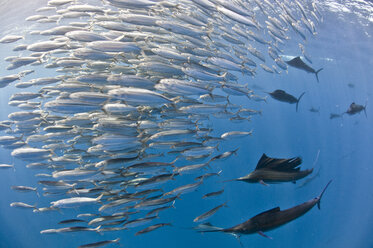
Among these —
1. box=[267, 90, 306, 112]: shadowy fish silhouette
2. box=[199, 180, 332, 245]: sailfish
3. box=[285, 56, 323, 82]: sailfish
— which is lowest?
box=[199, 180, 332, 245]: sailfish

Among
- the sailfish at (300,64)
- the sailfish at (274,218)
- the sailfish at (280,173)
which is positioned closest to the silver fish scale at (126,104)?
the sailfish at (280,173)

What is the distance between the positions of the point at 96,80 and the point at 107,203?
2.34 meters

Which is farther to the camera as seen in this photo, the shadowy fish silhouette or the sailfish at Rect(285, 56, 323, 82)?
the sailfish at Rect(285, 56, 323, 82)

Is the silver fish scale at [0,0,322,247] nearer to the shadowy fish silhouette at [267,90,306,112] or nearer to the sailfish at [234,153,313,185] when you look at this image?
the sailfish at [234,153,313,185]

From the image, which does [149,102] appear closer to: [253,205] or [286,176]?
[286,176]

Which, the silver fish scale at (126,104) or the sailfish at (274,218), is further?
the silver fish scale at (126,104)

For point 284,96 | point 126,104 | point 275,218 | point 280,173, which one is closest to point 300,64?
point 284,96

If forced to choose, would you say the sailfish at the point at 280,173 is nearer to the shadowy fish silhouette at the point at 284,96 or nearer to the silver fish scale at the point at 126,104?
the silver fish scale at the point at 126,104

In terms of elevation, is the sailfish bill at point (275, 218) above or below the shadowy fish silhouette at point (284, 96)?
below

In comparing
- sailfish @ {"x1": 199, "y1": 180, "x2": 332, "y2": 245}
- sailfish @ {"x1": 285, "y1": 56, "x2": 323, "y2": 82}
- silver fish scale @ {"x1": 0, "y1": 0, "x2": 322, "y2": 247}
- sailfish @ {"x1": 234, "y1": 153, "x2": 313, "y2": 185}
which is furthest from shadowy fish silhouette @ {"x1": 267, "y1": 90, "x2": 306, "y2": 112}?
sailfish @ {"x1": 199, "y1": 180, "x2": 332, "y2": 245}

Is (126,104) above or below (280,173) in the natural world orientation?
above

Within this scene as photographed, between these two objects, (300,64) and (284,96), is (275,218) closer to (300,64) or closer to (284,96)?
(284,96)

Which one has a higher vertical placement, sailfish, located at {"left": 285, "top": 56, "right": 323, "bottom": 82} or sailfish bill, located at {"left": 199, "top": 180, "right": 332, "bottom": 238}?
sailfish, located at {"left": 285, "top": 56, "right": 323, "bottom": 82}

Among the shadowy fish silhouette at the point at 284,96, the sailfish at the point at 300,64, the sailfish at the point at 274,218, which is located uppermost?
the sailfish at the point at 300,64
